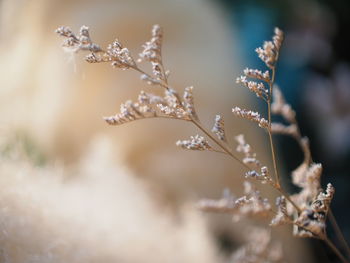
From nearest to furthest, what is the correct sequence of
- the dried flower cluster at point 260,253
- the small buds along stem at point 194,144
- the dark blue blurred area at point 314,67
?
the small buds along stem at point 194,144 → the dried flower cluster at point 260,253 → the dark blue blurred area at point 314,67

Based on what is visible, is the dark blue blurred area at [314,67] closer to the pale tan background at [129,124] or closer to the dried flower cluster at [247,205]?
the pale tan background at [129,124]

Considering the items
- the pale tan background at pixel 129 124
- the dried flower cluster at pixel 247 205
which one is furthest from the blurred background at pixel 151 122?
the dried flower cluster at pixel 247 205

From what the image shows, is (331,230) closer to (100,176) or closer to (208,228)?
(208,228)

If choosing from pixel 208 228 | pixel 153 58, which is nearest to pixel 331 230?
pixel 208 228

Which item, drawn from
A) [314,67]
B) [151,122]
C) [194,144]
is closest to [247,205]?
[194,144]

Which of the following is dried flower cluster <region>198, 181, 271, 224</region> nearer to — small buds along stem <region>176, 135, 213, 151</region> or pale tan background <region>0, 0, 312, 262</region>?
small buds along stem <region>176, 135, 213, 151</region>

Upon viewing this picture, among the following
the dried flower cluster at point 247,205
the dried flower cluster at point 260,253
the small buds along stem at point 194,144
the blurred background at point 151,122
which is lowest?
the dried flower cluster at point 260,253

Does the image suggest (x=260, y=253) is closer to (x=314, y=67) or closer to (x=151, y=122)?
(x=151, y=122)
